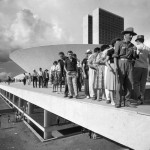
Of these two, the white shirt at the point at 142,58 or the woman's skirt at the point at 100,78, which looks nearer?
the white shirt at the point at 142,58

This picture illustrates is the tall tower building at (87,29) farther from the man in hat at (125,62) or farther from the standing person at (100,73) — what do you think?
the man in hat at (125,62)

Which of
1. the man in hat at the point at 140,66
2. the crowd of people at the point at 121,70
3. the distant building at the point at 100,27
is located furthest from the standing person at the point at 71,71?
the distant building at the point at 100,27

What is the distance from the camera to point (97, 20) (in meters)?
→ 86.8

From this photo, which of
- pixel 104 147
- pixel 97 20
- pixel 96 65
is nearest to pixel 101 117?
pixel 96 65

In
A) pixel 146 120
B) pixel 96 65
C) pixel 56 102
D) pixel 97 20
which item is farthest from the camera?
pixel 97 20

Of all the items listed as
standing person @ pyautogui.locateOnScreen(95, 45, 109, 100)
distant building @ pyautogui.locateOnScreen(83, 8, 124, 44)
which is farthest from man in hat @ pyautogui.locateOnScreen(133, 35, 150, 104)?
distant building @ pyautogui.locateOnScreen(83, 8, 124, 44)

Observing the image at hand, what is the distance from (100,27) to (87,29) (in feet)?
26.3

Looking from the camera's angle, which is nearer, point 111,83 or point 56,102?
point 111,83

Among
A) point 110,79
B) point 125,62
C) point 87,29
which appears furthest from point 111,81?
point 87,29

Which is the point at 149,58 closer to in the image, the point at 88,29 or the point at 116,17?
the point at 88,29

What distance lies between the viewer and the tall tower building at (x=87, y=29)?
8930 cm

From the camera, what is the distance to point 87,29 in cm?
8956

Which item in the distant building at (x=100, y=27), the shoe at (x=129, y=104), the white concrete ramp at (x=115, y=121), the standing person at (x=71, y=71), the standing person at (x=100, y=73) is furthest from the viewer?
the distant building at (x=100, y=27)

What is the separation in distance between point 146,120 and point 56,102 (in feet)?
9.68
